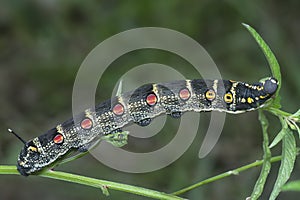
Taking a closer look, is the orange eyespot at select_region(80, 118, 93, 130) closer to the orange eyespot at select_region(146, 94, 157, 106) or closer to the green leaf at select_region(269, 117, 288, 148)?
the orange eyespot at select_region(146, 94, 157, 106)

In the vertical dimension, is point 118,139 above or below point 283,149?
above

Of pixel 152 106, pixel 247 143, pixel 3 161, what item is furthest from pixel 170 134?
pixel 152 106

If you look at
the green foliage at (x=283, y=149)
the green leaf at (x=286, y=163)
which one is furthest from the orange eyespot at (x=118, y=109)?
the green leaf at (x=286, y=163)

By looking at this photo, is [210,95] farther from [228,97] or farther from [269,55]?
[269,55]

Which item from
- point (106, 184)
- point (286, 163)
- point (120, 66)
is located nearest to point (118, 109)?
point (106, 184)

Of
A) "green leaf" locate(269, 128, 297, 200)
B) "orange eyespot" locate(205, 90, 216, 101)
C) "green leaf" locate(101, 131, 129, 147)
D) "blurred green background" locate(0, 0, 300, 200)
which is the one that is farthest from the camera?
"blurred green background" locate(0, 0, 300, 200)

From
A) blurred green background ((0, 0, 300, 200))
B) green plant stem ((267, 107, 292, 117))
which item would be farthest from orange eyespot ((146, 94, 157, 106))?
blurred green background ((0, 0, 300, 200))

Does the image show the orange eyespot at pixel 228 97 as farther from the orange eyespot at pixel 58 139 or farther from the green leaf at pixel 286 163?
the orange eyespot at pixel 58 139
